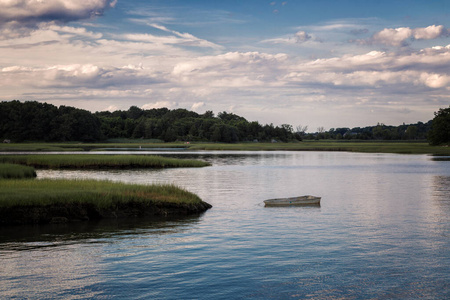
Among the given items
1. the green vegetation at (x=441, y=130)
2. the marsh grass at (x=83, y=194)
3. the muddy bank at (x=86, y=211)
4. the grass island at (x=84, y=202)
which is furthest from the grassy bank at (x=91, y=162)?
the green vegetation at (x=441, y=130)

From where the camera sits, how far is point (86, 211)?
105ft

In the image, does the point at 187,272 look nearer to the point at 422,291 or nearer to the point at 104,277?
the point at 104,277

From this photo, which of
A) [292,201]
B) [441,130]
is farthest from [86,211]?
[441,130]

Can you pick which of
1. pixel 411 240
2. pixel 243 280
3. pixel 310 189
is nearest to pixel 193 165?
pixel 310 189

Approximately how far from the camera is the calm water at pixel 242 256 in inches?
718

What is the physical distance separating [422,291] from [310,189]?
37487mm

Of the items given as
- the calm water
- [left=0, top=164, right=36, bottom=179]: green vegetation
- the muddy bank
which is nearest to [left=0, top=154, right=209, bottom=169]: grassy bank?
[left=0, top=164, right=36, bottom=179]: green vegetation

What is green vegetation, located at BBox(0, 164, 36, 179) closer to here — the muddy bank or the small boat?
the muddy bank

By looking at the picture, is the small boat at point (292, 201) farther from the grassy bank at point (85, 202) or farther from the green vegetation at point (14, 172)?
the green vegetation at point (14, 172)

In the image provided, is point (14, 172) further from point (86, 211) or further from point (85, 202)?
point (86, 211)

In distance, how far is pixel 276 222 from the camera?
1300 inches

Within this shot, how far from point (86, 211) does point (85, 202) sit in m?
0.69

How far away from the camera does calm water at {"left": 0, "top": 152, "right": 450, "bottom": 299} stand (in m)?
18.2

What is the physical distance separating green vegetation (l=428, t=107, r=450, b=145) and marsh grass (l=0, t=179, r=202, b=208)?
16478cm
